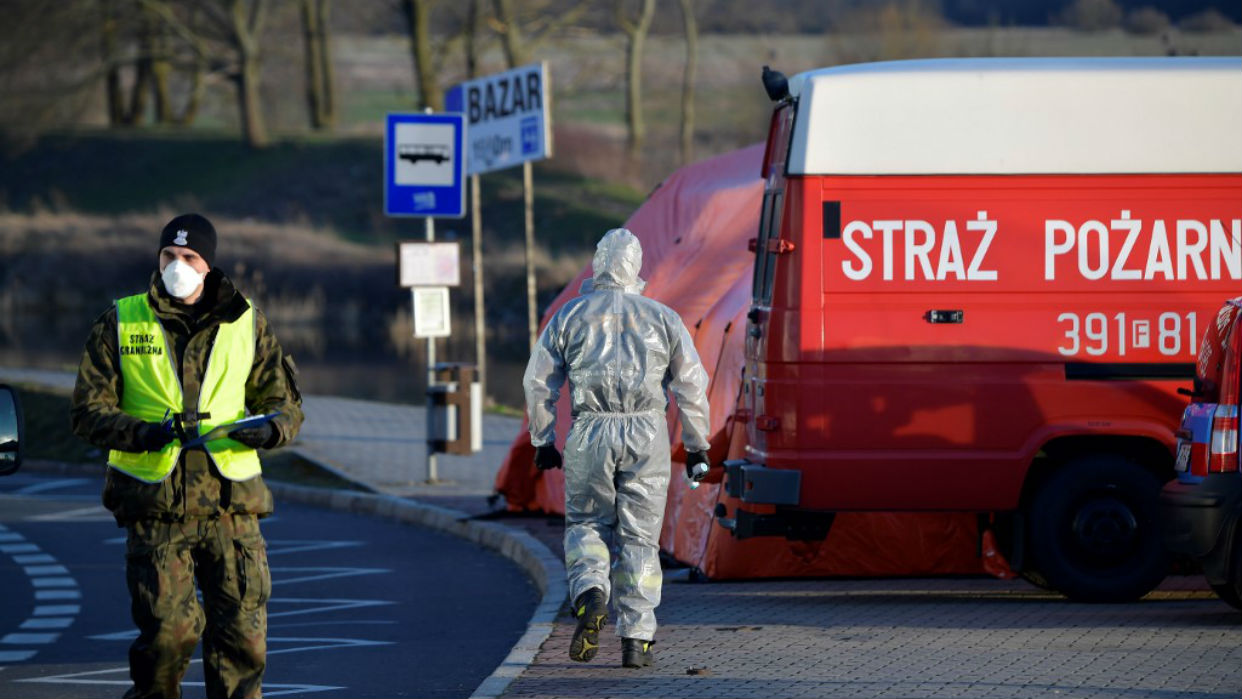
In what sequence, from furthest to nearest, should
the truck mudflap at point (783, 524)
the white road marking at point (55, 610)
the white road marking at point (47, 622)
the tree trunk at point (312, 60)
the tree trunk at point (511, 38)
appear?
the tree trunk at point (312, 60) < the tree trunk at point (511, 38) < the white road marking at point (55, 610) < the white road marking at point (47, 622) < the truck mudflap at point (783, 524)

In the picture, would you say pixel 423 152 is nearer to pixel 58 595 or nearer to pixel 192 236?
pixel 58 595

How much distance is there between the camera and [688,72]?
62.6 meters

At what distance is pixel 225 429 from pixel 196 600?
58 cm

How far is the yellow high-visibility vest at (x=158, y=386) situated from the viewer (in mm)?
7051

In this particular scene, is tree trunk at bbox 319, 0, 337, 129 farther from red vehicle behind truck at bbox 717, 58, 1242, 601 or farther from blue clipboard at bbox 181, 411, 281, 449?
blue clipboard at bbox 181, 411, 281, 449

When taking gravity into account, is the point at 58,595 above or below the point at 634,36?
below

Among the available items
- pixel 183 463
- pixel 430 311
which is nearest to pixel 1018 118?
pixel 183 463

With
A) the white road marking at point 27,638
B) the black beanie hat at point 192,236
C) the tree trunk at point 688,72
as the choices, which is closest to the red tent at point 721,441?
the white road marking at point 27,638

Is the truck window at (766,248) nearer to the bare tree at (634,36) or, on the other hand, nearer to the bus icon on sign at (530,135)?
the bus icon on sign at (530,135)

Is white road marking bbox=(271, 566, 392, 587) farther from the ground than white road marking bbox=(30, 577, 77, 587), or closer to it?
closer to it

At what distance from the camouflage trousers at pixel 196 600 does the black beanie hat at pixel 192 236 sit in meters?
0.91

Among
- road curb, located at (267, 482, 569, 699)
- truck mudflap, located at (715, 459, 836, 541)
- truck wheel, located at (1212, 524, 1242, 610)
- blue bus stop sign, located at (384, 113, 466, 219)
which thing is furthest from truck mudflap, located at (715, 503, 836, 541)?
blue bus stop sign, located at (384, 113, 466, 219)

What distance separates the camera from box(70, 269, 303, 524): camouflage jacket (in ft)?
22.9

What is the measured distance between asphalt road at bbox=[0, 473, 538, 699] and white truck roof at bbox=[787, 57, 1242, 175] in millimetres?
3090
